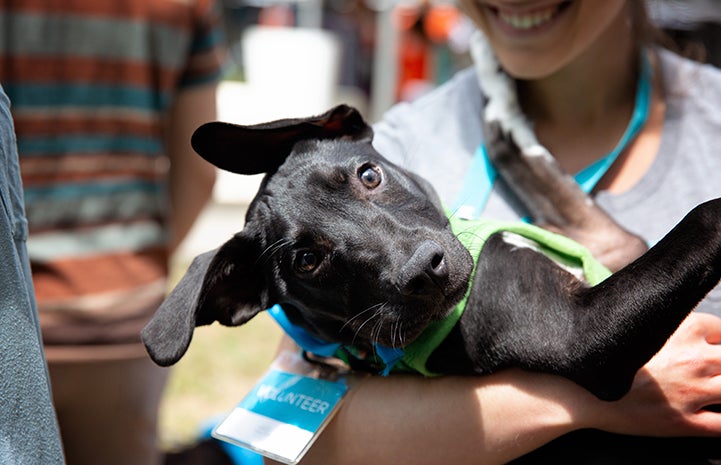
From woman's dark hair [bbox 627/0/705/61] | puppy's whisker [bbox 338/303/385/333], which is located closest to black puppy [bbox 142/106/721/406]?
puppy's whisker [bbox 338/303/385/333]

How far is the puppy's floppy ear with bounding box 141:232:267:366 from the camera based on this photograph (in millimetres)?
1579

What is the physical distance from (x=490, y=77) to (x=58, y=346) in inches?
62.4

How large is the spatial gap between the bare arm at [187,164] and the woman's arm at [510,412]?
1.65 metres

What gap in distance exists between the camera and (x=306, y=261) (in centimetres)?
177

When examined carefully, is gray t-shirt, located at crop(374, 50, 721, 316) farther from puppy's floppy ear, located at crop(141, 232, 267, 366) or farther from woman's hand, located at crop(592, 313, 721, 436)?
puppy's floppy ear, located at crop(141, 232, 267, 366)

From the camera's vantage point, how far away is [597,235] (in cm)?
205

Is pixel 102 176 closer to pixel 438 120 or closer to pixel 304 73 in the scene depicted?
pixel 438 120

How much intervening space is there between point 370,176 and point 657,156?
2.47ft

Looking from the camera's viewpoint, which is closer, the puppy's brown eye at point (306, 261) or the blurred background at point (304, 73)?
the puppy's brown eye at point (306, 261)

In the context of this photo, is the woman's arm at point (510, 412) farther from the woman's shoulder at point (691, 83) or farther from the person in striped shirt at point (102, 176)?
the person in striped shirt at point (102, 176)

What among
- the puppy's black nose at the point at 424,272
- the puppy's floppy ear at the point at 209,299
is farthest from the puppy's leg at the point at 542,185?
the puppy's floppy ear at the point at 209,299

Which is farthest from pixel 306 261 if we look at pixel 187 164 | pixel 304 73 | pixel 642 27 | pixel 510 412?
pixel 304 73

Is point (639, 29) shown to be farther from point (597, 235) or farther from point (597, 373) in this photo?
point (597, 373)

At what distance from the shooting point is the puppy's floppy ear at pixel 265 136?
172 centimetres
